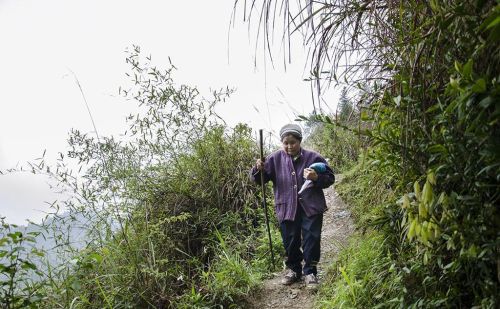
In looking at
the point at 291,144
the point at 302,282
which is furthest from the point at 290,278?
the point at 291,144

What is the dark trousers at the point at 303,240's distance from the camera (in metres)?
4.23

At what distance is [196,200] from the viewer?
19.2 feet

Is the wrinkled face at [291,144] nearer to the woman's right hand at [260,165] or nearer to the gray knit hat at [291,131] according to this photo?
the gray knit hat at [291,131]

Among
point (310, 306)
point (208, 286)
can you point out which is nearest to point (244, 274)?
point (208, 286)

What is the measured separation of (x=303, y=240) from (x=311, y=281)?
0.44m

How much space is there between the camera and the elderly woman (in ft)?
13.8

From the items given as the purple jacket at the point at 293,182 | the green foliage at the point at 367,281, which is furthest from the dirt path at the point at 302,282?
the purple jacket at the point at 293,182

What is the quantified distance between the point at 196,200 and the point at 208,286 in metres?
1.75

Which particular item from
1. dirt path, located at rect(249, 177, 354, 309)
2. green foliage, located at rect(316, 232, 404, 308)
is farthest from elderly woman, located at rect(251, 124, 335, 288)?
green foliage, located at rect(316, 232, 404, 308)

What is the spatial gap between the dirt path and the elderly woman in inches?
5.1

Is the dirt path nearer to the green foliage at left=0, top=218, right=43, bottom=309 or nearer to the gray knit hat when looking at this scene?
the gray knit hat

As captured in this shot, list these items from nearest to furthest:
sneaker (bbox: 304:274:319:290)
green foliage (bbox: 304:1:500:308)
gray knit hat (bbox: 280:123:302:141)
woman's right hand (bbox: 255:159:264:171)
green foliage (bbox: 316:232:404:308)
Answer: green foliage (bbox: 304:1:500:308), green foliage (bbox: 316:232:404:308), sneaker (bbox: 304:274:319:290), gray knit hat (bbox: 280:123:302:141), woman's right hand (bbox: 255:159:264:171)

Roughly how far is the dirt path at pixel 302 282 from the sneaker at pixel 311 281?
0.06 meters

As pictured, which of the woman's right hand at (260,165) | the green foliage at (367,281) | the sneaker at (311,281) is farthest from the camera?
the woman's right hand at (260,165)
